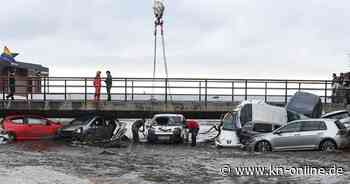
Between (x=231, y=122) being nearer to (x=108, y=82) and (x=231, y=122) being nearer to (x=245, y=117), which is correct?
(x=245, y=117)

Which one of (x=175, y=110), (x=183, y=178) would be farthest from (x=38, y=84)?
(x=183, y=178)

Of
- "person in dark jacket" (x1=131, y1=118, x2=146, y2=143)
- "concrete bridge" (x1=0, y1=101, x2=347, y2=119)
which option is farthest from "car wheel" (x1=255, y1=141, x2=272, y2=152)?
"person in dark jacket" (x1=131, y1=118, x2=146, y2=143)

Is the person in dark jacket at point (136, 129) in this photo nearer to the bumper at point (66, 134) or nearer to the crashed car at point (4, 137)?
the bumper at point (66, 134)

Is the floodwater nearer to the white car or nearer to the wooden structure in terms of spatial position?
the white car

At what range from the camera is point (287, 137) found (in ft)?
86.0

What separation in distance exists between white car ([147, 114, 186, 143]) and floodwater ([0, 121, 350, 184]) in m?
1.76

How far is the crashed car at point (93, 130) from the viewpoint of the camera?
32469 millimetres

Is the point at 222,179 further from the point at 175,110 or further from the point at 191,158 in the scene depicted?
the point at 175,110

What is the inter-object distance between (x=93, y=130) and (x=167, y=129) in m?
3.68

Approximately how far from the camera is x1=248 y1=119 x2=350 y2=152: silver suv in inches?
1006

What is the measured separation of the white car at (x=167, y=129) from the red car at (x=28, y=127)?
16.2 ft

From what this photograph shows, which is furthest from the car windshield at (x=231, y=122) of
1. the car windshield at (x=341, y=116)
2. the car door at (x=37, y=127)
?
the car door at (x=37, y=127)

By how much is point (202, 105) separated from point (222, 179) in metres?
14.6

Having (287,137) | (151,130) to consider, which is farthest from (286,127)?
(151,130)
